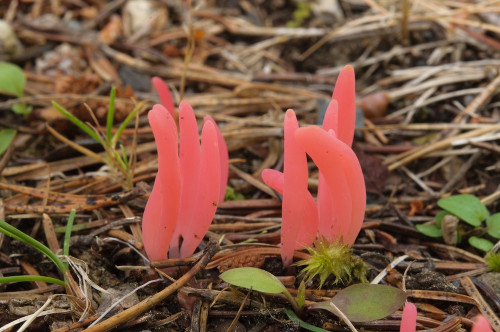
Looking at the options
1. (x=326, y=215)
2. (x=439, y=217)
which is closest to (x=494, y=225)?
(x=439, y=217)

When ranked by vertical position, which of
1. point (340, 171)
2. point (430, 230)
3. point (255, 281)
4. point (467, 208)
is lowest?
point (430, 230)

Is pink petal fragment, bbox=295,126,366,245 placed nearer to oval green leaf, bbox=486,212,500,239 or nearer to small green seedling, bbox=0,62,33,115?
oval green leaf, bbox=486,212,500,239

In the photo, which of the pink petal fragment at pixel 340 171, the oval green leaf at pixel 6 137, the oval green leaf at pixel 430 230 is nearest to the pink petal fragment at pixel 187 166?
the pink petal fragment at pixel 340 171

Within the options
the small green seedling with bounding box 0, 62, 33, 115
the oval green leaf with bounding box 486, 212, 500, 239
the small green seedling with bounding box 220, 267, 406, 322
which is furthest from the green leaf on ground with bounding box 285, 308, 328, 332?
the small green seedling with bounding box 0, 62, 33, 115

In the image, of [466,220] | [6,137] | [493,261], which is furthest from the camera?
[6,137]

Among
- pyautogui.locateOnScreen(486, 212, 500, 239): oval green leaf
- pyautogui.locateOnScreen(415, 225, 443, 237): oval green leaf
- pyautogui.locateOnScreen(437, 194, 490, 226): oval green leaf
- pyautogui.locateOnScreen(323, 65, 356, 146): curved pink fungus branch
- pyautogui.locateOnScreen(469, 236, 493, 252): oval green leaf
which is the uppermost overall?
pyautogui.locateOnScreen(323, 65, 356, 146): curved pink fungus branch

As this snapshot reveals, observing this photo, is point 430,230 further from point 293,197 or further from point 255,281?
point 255,281

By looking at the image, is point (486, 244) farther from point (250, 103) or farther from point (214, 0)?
point (214, 0)
